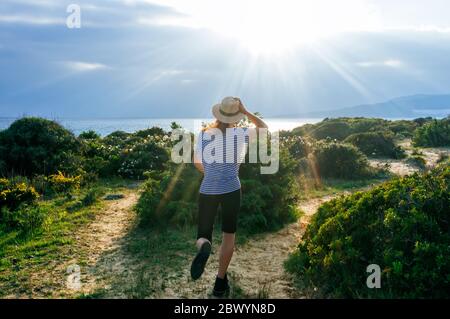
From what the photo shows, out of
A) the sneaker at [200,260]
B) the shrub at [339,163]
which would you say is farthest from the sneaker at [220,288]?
Answer: the shrub at [339,163]

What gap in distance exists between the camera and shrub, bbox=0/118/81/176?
58.1 ft

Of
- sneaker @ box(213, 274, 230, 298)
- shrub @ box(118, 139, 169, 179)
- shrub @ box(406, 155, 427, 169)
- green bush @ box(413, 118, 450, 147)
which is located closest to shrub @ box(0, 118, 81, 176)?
shrub @ box(118, 139, 169, 179)

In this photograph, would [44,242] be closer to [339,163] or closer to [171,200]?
[171,200]

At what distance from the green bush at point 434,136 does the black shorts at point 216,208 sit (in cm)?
2734

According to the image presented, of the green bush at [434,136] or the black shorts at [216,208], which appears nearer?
the black shorts at [216,208]

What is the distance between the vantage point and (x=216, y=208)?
613 centimetres

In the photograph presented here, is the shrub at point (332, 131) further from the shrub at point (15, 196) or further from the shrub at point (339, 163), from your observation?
the shrub at point (15, 196)

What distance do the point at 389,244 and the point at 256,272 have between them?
8.02 feet

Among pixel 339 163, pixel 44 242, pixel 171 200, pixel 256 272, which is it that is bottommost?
pixel 256 272

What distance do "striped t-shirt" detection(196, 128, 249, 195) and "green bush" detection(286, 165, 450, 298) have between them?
6.84 ft

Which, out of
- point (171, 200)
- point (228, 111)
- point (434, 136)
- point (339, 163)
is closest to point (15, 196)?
point (171, 200)

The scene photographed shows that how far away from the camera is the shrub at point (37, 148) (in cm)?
1770

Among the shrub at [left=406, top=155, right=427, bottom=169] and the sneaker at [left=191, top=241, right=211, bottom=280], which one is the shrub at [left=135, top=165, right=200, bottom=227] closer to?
the sneaker at [left=191, top=241, right=211, bottom=280]
